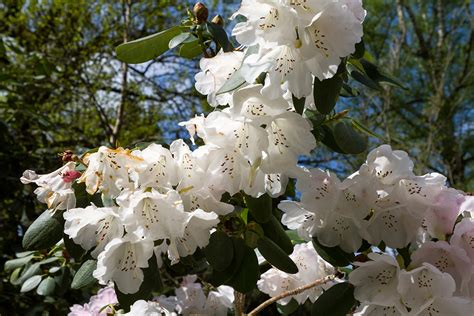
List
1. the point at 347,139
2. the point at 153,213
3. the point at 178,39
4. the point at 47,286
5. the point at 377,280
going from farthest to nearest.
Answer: the point at 47,286, the point at 178,39, the point at 347,139, the point at 377,280, the point at 153,213

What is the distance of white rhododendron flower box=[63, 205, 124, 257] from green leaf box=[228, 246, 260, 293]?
0.23m

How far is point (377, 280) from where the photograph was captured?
2.81ft

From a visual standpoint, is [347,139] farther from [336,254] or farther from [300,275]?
[300,275]

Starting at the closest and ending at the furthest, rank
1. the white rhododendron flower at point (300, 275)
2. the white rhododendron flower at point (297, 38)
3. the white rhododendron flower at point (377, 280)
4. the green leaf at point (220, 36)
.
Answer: the white rhododendron flower at point (297, 38)
the white rhododendron flower at point (377, 280)
the green leaf at point (220, 36)
the white rhododendron flower at point (300, 275)

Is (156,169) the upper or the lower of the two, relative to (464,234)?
upper

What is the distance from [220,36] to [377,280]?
1.71 ft

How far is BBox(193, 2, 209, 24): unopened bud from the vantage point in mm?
1090

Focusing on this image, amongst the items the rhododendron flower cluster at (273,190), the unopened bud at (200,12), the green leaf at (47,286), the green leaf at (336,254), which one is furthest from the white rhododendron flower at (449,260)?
the green leaf at (47,286)

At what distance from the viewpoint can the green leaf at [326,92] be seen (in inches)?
32.8

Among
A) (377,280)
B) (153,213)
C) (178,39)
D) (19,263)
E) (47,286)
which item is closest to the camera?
(153,213)

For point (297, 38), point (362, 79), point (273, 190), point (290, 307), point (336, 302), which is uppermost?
point (297, 38)

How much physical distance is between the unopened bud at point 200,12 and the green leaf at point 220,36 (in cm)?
2

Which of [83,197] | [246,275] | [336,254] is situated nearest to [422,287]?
[336,254]

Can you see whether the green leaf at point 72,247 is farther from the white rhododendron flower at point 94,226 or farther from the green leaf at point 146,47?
the green leaf at point 146,47
